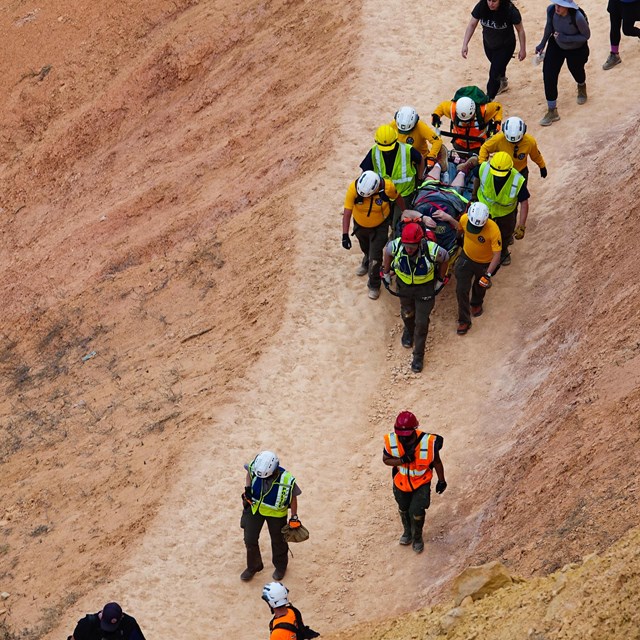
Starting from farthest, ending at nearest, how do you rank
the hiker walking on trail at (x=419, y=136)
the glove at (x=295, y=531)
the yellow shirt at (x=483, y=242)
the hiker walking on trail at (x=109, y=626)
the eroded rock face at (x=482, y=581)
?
the hiker walking on trail at (x=419, y=136) < the yellow shirt at (x=483, y=242) < the glove at (x=295, y=531) < the hiker walking on trail at (x=109, y=626) < the eroded rock face at (x=482, y=581)

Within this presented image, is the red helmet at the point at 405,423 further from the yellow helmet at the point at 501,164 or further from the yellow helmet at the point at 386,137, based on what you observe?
the yellow helmet at the point at 386,137

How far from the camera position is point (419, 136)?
45.9 feet

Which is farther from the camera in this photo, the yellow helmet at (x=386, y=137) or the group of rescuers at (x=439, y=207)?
the yellow helmet at (x=386, y=137)

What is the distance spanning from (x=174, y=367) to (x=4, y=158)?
8.81m

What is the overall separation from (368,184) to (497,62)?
4278 millimetres

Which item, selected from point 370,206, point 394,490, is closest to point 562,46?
point 370,206

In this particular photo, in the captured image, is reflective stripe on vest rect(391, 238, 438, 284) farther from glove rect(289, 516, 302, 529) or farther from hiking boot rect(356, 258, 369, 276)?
glove rect(289, 516, 302, 529)

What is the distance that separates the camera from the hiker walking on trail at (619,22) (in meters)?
15.9

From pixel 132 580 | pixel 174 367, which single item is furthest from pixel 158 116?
pixel 132 580

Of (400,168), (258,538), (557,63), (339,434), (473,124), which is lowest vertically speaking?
(339,434)

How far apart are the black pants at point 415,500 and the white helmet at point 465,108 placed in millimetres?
5371

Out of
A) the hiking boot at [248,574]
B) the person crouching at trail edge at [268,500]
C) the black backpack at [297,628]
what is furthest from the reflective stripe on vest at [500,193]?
the black backpack at [297,628]

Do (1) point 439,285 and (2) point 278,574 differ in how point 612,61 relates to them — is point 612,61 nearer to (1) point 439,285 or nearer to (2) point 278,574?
(1) point 439,285

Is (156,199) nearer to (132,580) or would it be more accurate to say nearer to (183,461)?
(183,461)
